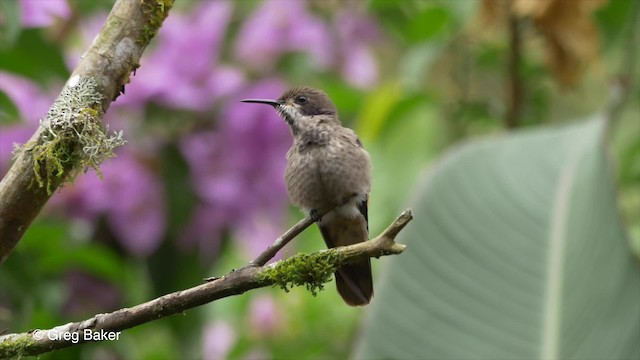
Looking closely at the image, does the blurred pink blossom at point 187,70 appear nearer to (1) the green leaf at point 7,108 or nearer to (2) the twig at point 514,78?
(1) the green leaf at point 7,108

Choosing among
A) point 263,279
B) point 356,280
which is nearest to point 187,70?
point 356,280

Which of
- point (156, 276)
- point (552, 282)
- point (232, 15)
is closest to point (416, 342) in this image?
point (552, 282)

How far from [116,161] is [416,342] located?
3.70 feet

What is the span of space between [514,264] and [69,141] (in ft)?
3.49

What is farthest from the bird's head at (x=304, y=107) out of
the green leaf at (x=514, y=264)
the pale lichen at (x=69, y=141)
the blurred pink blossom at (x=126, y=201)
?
the blurred pink blossom at (x=126, y=201)

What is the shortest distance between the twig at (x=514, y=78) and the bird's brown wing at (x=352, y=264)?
1.34m

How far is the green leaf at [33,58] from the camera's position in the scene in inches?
80.5

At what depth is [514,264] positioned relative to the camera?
1912 mm

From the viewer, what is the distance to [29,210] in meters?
1.15

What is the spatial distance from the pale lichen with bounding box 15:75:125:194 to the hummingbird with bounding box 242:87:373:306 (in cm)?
23

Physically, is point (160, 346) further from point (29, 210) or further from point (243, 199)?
point (29, 210)

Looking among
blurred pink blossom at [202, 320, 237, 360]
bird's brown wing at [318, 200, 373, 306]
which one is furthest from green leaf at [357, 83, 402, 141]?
bird's brown wing at [318, 200, 373, 306]

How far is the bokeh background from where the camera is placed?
2.36 m

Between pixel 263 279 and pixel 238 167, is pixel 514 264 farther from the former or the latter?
pixel 263 279
